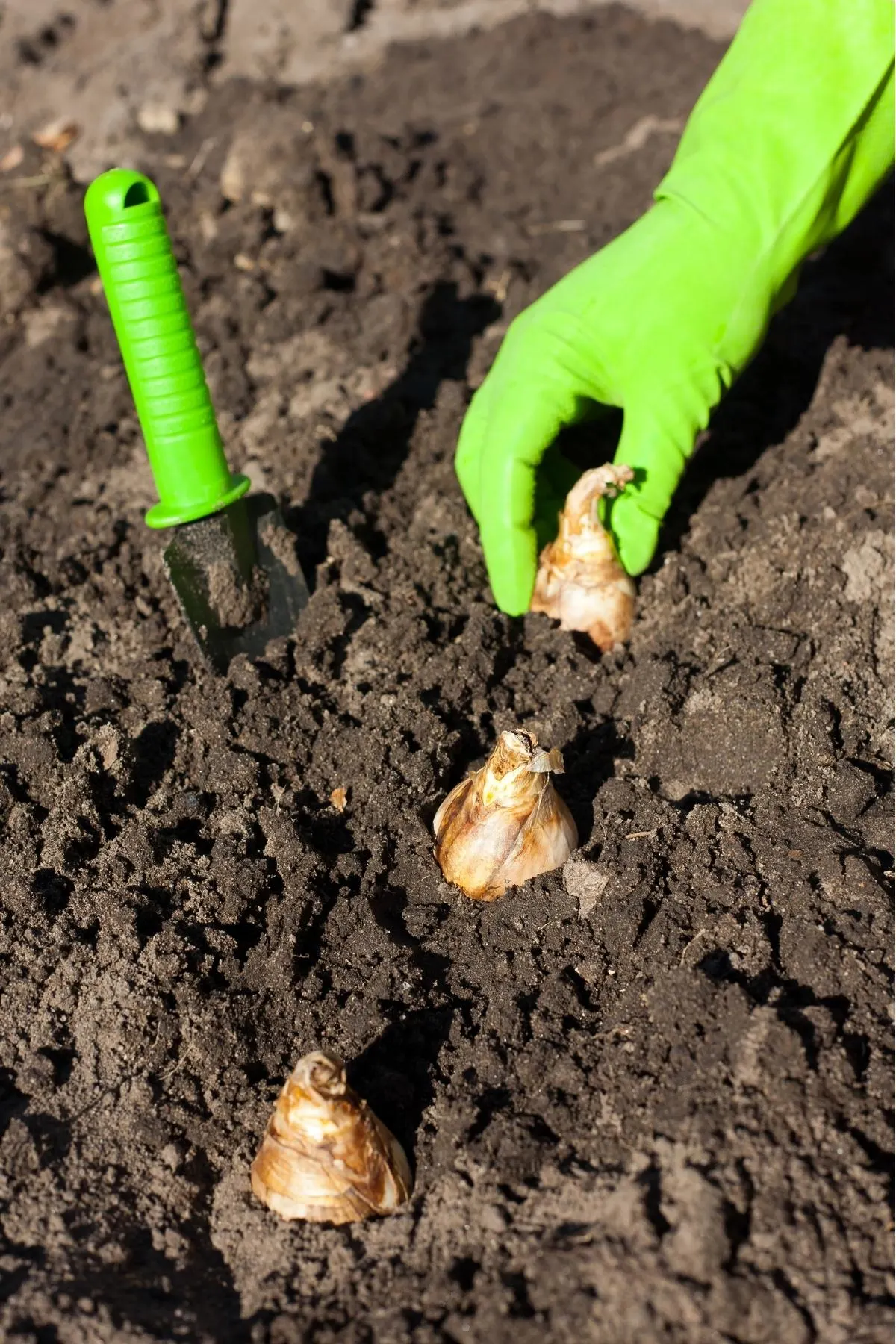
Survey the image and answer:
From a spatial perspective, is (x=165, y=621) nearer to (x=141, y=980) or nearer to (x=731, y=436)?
(x=141, y=980)

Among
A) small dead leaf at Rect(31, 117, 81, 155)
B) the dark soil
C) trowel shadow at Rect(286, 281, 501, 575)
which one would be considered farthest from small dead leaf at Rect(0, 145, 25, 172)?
trowel shadow at Rect(286, 281, 501, 575)

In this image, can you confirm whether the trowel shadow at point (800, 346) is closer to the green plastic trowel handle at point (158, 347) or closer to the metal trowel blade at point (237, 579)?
the metal trowel blade at point (237, 579)

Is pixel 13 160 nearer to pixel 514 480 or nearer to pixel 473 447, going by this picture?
pixel 473 447

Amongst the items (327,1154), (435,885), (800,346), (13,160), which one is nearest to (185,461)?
(435,885)

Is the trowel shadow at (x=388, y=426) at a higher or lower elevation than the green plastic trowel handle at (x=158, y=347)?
lower

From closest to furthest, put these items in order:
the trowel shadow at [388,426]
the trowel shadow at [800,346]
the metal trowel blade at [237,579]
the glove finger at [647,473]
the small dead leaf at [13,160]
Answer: the metal trowel blade at [237,579] → the glove finger at [647,473] → the trowel shadow at [388,426] → the trowel shadow at [800,346] → the small dead leaf at [13,160]

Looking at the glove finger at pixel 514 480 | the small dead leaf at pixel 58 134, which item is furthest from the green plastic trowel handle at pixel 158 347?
the small dead leaf at pixel 58 134

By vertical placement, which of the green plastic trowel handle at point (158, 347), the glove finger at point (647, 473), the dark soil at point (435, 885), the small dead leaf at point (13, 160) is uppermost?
the green plastic trowel handle at point (158, 347)
